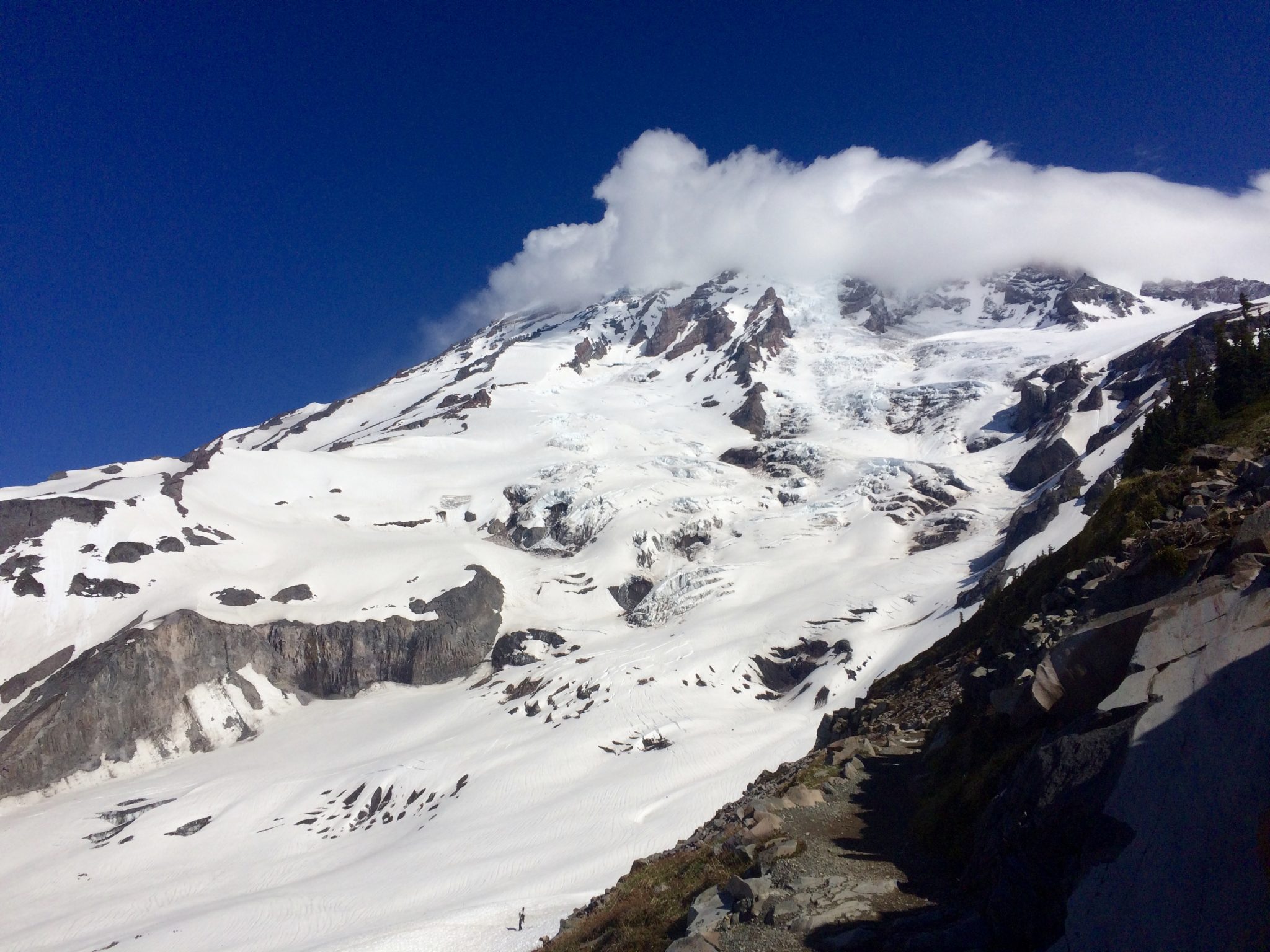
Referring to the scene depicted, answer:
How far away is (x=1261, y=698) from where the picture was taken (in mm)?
6605

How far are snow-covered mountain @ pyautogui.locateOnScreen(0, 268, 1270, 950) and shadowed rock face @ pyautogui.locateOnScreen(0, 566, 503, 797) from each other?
35 cm

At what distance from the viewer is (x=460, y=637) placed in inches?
4375

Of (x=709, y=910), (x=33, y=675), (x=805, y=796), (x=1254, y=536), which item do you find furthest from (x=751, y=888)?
(x=33, y=675)

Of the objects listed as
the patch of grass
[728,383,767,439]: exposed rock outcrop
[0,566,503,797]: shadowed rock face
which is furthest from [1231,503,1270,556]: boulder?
[728,383,767,439]: exposed rock outcrop

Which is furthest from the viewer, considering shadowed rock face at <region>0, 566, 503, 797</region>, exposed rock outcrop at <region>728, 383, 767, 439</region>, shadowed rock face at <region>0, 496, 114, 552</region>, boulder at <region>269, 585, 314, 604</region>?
exposed rock outcrop at <region>728, 383, 767, 439</region>

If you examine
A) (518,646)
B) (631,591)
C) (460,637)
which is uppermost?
(460,637)

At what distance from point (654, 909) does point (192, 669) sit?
103 m

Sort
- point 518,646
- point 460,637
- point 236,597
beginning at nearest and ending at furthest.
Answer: point 236,597 → point 518,646 → point 460,637

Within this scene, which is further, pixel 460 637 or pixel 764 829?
pixel 460 637

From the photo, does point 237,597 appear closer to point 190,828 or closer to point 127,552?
point 127,552

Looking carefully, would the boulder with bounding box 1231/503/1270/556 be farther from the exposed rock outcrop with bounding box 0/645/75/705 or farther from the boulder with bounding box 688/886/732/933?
the exposed rock outcrop with bounding box 0/645/75/705

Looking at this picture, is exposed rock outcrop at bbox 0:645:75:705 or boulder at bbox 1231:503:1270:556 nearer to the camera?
boulder at bbox 1231:503:1270:556

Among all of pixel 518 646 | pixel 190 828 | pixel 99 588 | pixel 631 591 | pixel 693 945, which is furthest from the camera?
pixel 631 591

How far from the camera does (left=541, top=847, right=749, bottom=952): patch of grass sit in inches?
467
